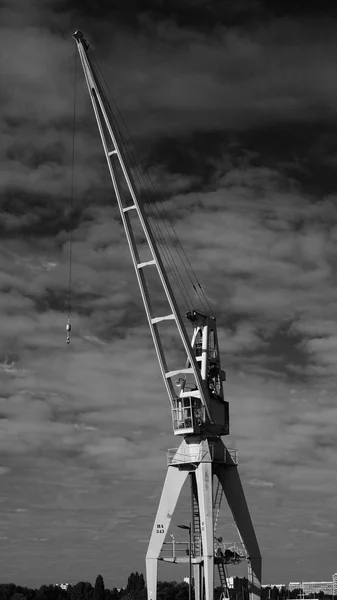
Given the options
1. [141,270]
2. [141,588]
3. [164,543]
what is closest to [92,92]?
[141,270]

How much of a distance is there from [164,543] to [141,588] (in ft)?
445

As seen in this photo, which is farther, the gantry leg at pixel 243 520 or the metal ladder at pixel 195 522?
the gantry leg at pixel 243 520

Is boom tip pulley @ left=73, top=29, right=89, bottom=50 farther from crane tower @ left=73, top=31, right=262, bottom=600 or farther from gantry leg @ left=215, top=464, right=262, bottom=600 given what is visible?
gantry leg @ left=215, top=464, right=262, bottom=600

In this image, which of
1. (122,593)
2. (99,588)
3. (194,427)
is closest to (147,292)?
(194,427)

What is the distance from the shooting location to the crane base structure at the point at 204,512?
2148 inches

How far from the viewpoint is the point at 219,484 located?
193 ft

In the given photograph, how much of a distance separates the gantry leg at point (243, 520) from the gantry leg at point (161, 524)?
119 inches

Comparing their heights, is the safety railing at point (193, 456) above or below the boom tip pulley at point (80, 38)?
below

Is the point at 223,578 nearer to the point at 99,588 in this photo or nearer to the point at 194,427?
the point at 194,427

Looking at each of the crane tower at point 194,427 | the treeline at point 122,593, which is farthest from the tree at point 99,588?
the crane tower at point 194,427

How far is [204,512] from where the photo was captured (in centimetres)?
5434

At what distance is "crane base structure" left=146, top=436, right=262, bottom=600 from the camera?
54.6 meters

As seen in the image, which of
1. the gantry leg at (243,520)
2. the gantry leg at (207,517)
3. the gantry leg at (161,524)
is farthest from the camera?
the gantry leg at (243,520)

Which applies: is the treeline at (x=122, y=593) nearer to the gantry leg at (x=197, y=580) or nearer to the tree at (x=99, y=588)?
the tree at (x=99, y=588)
